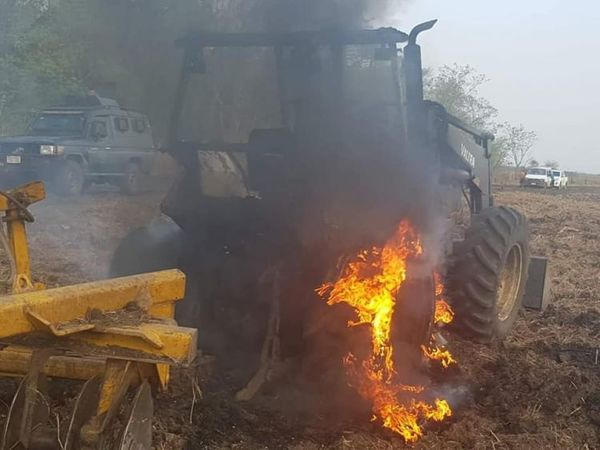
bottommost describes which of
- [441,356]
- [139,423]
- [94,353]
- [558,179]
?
[441,356]

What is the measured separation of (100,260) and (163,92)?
2773 mm

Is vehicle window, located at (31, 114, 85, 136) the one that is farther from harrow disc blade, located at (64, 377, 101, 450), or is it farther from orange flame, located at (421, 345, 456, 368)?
harrow disc blade, located at (64, 377, 101, 450)

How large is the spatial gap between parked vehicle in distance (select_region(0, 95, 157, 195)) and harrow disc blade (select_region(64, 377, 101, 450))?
11.0m

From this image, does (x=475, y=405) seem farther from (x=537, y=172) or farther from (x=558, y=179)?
(x=558, y=179)

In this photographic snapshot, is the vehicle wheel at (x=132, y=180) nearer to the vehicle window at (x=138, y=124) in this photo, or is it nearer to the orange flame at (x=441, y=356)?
the vehicle window at (x=138, y=124)

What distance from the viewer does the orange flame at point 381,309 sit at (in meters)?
4.64

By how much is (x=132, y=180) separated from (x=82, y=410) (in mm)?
13330

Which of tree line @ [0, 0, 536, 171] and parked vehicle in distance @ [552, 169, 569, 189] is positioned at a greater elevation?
tree line @ [0, 0, 536, 171]

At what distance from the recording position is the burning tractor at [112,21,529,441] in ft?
16.3

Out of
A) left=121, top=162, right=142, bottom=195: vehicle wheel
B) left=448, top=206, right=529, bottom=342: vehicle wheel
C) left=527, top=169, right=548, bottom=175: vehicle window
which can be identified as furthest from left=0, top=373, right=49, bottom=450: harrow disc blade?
left=527, top=169, right=548, bottom=175: vehicle window

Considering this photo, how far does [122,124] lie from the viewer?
53.6 feet

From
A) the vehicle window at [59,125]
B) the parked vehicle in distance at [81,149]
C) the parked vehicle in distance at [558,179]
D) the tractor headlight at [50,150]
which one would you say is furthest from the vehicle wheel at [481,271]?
the parked vehicle in distance at [558,179]

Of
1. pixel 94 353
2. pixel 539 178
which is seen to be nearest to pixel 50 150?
pixel 94 353

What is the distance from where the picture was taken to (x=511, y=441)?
14.0 ft
